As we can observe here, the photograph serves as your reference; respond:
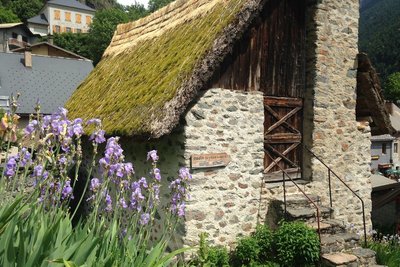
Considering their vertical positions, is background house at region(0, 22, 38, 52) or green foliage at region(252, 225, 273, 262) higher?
background house at region(0, 22, 38, 52)

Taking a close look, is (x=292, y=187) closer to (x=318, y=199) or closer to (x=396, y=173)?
(x=318, y=199)

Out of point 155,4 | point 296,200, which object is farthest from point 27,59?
point 155,4

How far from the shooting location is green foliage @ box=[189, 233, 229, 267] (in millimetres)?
5453

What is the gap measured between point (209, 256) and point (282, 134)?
269 centimetres

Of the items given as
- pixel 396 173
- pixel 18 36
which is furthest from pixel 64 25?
pixel 396 173

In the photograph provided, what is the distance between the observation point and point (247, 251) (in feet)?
19.2

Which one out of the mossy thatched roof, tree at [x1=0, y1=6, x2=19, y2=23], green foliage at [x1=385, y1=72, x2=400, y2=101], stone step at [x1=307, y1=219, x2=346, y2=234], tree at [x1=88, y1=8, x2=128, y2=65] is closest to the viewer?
the mossy thatched roof

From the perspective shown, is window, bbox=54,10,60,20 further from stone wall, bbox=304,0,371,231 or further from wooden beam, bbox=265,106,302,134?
wooden beam, bbox=265,106,302,134

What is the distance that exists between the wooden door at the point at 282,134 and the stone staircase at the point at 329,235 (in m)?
0.64

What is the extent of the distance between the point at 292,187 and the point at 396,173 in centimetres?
2417

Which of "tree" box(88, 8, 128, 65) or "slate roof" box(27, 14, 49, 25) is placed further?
"slate roof" box(27, 14, 49, 25)

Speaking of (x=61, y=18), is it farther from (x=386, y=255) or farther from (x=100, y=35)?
(x=386, y=255)

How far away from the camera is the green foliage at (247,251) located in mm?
5801

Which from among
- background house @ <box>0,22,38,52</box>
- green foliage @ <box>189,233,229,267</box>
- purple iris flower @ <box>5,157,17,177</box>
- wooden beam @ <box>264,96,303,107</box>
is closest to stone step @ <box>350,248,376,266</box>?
green foliage @ <box>189,233,229,267</box>
